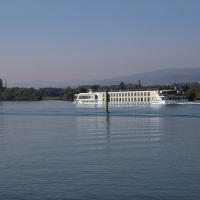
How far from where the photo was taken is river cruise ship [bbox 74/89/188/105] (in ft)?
307

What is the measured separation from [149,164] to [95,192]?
15.7 feet

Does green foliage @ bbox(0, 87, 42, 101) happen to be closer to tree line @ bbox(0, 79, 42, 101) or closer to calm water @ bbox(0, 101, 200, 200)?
tree line @ bbox(0, 79, 42, 101)

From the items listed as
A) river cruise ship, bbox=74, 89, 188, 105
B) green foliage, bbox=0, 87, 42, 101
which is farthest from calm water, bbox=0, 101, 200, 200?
green foliage, bbox=0, 87, 42, 101

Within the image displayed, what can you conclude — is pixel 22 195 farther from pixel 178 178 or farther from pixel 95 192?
pixel 178 178

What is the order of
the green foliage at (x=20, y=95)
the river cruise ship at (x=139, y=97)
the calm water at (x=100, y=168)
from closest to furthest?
the calm water at (x=100, y=168) < the river cruise ship at (x=139, y=97) < the green foliage at (x=20, y=95)

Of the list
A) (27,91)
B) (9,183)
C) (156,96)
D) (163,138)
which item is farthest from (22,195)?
(27,91)

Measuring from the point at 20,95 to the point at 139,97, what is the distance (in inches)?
3447

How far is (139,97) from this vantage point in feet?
320

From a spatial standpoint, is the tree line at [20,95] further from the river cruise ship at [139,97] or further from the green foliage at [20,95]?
the river cruise ship at [139,97]

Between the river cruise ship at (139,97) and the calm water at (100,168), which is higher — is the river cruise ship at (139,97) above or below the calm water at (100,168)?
above

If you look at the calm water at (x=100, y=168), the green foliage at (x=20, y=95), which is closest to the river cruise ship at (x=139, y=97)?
the calm water at (x=100, y=168)

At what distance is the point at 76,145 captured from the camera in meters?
24.6

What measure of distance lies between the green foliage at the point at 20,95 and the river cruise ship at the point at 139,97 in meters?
69.3

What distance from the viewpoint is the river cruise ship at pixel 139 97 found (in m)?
93.7
